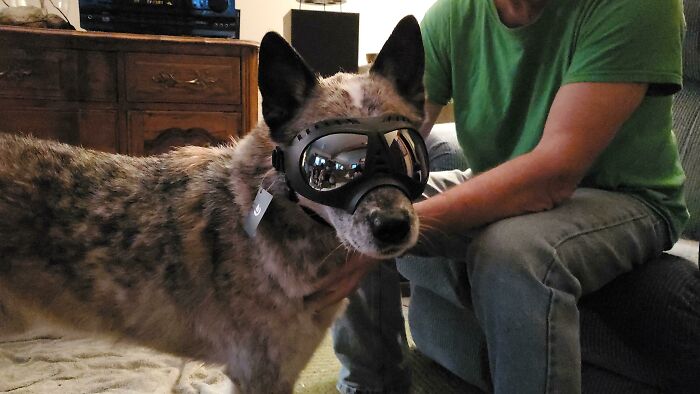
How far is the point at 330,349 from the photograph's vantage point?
83.5 inches

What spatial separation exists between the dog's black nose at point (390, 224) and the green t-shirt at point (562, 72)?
578mm

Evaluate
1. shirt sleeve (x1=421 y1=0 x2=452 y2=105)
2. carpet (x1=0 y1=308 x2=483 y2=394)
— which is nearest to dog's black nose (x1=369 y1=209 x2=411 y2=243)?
shirt sleeve (x1=421 y1=0 x2=452 y2=105)

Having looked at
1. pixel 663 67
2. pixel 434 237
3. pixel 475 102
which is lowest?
pixel 434 237

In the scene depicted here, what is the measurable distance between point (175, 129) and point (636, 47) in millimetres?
1804

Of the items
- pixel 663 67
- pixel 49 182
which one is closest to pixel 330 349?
pixel 49 182

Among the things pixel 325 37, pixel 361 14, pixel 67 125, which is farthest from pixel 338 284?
pixel 361 14

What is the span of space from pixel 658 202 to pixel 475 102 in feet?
1.73

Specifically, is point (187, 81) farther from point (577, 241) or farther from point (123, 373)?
point (577, 241)

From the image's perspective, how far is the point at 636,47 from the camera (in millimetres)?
1207

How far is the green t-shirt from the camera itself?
1215mm

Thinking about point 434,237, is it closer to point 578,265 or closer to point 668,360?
point 578,265

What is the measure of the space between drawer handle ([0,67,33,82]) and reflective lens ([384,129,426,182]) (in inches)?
74.0

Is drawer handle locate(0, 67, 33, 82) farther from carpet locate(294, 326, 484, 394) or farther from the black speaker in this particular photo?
carpet locate(294, 326, 484, 394)

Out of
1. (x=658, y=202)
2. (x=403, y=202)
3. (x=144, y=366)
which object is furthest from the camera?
(x=144, y=366)
